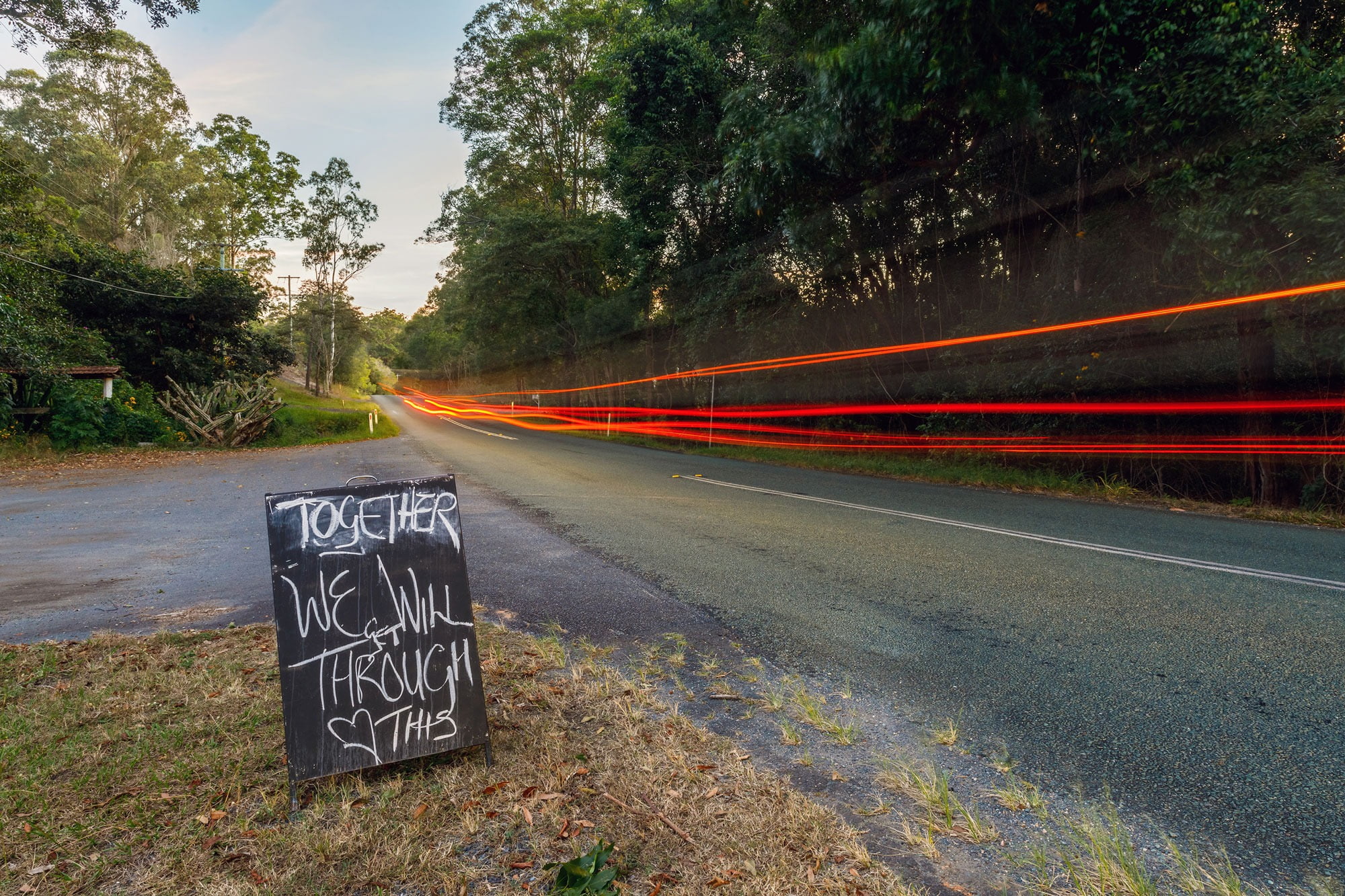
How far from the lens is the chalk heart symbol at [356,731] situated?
270 centimetres

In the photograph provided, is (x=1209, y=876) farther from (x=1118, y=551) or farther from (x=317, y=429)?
(x=317, y=429)

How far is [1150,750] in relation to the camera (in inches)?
112

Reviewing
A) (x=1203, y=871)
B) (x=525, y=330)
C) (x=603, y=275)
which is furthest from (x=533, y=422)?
(x=1203, y=871)

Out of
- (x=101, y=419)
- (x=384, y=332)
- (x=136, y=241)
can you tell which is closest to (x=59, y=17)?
(x=101, y=419)

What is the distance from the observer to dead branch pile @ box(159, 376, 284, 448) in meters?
19.4

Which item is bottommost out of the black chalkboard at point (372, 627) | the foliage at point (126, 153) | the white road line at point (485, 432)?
the white road line at point (485, 432)

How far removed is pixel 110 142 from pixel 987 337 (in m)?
53.0

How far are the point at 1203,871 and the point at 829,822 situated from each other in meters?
1.15

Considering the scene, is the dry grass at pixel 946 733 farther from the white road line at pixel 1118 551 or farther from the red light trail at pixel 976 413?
the red light trail at pixel 976 413

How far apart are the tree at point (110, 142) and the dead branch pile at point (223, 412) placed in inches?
953

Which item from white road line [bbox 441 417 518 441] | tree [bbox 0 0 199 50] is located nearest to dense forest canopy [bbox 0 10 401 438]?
tree [bbox 0 0 199 50]

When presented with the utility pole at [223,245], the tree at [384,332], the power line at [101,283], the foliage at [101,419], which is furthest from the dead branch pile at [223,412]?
the tree at [384,332]

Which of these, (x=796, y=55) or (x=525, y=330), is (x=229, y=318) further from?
(x=796, y=55)

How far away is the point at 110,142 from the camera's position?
4156cm
